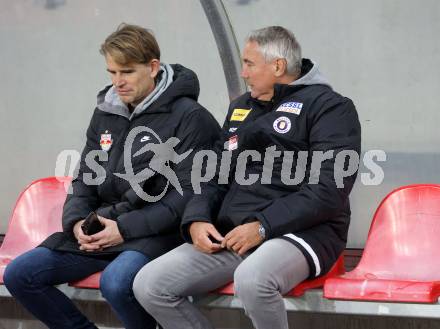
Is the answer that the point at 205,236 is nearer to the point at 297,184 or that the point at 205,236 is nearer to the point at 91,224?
the point at 297,184

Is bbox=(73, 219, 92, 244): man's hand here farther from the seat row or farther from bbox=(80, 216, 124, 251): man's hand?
the seat row

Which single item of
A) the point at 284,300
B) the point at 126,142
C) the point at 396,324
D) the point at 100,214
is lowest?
the point at 396,324

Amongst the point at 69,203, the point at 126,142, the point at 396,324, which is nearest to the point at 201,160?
the point at 126,142

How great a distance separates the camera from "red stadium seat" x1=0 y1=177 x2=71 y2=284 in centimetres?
570

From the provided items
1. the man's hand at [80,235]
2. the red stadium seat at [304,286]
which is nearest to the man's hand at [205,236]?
the red stadium seat at [304,286]

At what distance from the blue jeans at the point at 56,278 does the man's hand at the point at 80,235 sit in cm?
9

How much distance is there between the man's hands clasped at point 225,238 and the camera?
4.50m

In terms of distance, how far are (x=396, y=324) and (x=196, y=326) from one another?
1095 mm

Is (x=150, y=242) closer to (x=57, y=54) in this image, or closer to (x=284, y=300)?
(x=284, y=300)

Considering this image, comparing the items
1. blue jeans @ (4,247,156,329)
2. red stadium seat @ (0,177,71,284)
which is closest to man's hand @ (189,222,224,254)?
blue jeans @ (4,247,156,329)

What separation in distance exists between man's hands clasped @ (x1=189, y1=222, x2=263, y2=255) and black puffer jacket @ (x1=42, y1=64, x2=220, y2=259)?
10.0 inches

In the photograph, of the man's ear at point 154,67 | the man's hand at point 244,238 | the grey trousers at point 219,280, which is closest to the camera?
the grey trousers at point 219,280

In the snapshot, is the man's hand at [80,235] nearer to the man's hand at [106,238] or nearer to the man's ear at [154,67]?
the man's hand at [106,238]

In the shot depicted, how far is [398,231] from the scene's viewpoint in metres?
4.87
